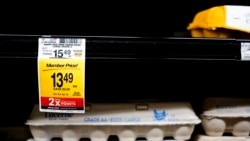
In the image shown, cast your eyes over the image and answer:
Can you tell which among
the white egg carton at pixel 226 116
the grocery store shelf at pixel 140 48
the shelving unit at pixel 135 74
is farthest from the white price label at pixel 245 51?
the shelving unit at pixel 135 74

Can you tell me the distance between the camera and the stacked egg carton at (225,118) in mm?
805

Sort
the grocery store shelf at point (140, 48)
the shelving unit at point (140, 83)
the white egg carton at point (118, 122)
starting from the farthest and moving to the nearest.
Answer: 1. the shelving unit at point (140, 83)
2. the white egg carton at point (118, 122)
3. the grocery store shelf at point (140, 48)

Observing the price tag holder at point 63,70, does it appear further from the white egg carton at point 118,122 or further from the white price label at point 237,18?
the white price label at point 237,18

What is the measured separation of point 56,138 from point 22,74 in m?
0.41

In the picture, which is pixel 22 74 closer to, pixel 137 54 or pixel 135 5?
pixel 135 5

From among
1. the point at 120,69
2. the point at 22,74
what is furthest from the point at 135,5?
the point at 22,74

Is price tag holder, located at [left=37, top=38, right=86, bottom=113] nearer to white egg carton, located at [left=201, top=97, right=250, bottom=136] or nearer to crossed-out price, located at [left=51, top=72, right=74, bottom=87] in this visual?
crossed-out price, located at [left=51, top=72, right=74, bottom=87]

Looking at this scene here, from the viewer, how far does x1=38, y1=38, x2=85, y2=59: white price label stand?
0.63m

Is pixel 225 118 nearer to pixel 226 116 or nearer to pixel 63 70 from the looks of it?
pixel 226 116

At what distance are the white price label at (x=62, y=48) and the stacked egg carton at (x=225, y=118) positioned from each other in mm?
407

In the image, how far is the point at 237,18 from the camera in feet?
2.33

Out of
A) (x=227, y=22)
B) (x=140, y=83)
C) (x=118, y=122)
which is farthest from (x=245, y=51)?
(x=140, y=83)

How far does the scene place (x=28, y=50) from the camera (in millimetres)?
624

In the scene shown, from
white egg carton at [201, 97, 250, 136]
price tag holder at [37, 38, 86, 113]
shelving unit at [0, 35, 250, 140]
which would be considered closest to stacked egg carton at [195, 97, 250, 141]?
white egg carton at [201, 97, 250, 136]
